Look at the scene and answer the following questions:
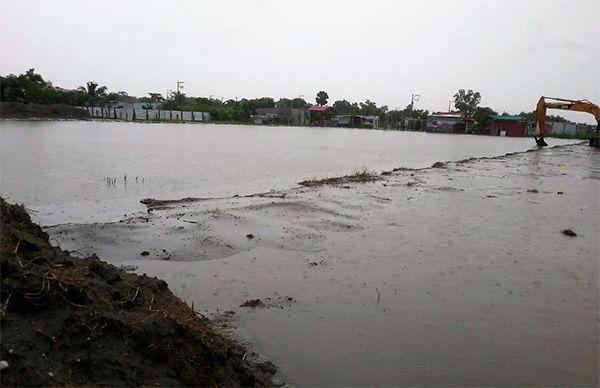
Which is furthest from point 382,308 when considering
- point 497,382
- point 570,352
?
point 570,352

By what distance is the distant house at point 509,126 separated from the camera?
289 ft

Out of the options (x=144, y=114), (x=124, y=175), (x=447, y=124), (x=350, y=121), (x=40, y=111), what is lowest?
(x=124, y=175)

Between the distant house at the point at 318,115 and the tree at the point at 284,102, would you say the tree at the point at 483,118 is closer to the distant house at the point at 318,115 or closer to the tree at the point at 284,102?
the distant house at the point at 318,115

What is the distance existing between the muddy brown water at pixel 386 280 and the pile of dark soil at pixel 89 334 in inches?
37.3

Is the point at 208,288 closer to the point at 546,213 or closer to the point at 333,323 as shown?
the point at 333,323

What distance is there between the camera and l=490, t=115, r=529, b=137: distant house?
87.9 meters

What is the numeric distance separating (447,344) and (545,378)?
0.87m

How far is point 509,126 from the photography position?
89188mm

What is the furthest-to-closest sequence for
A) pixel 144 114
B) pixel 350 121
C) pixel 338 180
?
pixel 350 121
pixel 144 114
pixel 338 180

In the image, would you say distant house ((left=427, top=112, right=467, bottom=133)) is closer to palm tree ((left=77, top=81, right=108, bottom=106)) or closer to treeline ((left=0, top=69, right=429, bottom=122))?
treeline ((left=0, top=69, right=429, bottom=122))

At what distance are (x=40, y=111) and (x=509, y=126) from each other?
83.4 m

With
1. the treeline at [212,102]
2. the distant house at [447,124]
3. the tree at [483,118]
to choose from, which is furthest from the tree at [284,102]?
the tree at [483,118]

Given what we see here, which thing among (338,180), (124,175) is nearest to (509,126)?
(338,180)

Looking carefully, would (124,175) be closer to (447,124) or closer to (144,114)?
(144,114)
